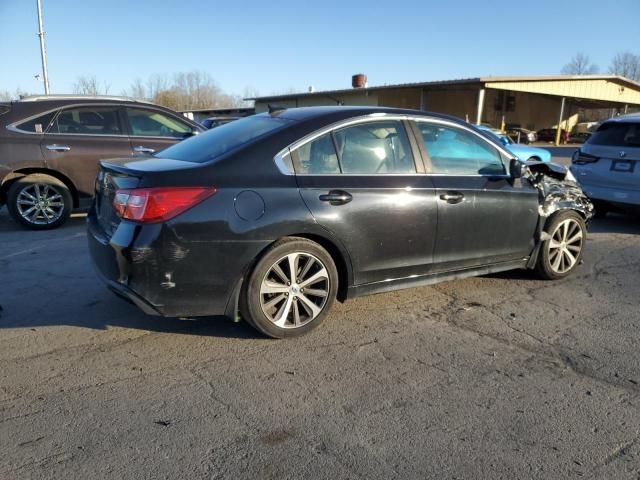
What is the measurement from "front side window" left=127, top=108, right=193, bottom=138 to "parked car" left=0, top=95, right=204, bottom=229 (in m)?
0.02

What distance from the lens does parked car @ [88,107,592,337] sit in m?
3.35

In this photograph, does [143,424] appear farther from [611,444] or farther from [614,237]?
[614,237]

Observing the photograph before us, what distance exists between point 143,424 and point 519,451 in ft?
6.23

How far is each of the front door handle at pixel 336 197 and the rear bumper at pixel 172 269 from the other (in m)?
0.58

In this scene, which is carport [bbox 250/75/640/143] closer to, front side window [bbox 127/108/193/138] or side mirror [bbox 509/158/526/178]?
front side window [bbox 127/108/193/138]

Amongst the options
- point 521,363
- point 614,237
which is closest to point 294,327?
point 521,363

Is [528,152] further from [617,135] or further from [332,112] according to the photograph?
[332,112]

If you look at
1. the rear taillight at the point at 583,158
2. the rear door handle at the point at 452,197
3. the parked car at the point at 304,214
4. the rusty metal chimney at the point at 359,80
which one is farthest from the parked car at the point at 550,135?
the rear door handle at the point at 452,197

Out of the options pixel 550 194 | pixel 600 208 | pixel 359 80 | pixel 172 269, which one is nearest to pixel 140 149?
pixel 172 269

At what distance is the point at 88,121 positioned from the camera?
24.9ft

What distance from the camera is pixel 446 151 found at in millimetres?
4445

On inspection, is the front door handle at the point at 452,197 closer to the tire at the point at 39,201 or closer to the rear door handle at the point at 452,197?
the rear door handle at the point at 452,197

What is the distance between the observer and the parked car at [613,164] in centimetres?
734

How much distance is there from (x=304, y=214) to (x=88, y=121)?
5.37 metres
